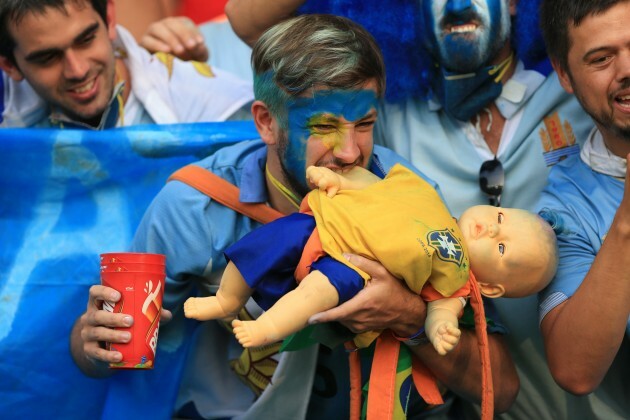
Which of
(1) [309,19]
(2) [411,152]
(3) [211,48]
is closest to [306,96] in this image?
(1) [309,19]

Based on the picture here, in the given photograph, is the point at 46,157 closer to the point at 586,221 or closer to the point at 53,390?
the point at 53,390

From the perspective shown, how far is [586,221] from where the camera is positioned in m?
2.68

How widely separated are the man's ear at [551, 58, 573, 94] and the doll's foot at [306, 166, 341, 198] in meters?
0.80

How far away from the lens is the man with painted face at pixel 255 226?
248 centimetres

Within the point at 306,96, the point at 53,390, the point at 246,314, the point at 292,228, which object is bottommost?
the point at 53,390

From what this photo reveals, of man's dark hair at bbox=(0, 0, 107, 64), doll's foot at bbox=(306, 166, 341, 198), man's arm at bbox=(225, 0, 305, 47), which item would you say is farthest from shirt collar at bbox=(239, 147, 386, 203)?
man's dark hair at bbox=(0, 0, 107, 64)

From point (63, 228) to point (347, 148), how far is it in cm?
105

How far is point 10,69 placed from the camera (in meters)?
3.58

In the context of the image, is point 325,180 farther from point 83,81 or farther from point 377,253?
point 83,81

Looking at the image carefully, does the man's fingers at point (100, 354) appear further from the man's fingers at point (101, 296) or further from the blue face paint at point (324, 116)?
the blue face paint at point (324, 116)

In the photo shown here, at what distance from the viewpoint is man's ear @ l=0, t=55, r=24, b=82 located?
140 inches

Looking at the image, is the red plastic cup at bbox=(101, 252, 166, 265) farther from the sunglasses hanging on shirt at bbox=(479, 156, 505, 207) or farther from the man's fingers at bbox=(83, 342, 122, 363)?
the sunglasses hanging on shirt at bbox=(479, 156, 505, 207)

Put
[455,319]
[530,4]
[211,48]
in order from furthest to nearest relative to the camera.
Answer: [211,48] < [530,4] < [455,319]

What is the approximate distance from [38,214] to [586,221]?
1.61 meters
